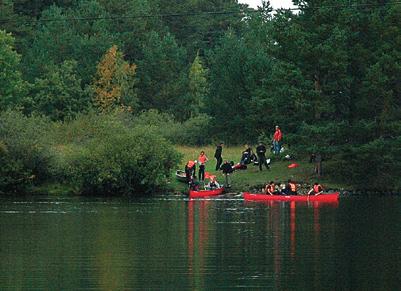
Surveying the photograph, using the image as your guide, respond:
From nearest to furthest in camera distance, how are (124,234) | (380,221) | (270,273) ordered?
(270,273) → (124,234) → (380,221)

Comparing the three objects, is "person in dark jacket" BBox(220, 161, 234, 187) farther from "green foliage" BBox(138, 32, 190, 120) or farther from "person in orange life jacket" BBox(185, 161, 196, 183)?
"green foliage" BBox(138, 32, 190, 120)

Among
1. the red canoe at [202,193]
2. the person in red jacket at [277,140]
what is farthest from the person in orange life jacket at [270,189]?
the person in red jacket at [277,140]

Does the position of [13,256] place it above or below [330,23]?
below

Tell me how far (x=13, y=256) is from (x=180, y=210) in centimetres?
2020

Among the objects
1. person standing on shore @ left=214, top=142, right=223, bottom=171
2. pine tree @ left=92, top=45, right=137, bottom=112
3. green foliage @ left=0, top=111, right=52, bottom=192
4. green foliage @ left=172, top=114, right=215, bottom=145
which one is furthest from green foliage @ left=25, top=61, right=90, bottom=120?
green foliage @ left=0, top=111, right=52, bottom=192

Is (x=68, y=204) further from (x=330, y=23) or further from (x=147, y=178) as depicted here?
(x=330, y=23)

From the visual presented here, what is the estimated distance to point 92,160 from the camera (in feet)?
230

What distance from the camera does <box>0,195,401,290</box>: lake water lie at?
3538cm

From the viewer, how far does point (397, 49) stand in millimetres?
74312

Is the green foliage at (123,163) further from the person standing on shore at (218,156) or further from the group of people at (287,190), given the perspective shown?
the group of people at (287,190)

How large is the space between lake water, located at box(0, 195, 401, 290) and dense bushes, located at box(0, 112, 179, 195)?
4.69 meters

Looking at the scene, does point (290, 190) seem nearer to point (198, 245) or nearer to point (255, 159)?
point (255, 159)

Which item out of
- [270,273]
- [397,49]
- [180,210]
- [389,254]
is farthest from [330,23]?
[270,273]

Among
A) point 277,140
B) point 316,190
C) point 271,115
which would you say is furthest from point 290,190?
point 271,115
